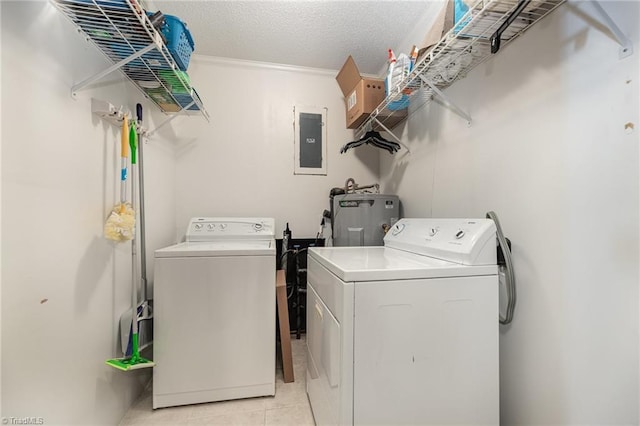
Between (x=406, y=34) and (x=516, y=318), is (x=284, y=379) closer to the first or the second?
(x=516, y=318)

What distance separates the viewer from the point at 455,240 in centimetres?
118

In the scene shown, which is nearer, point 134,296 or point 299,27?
point 134,296

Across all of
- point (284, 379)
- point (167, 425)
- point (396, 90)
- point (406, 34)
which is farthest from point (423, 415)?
point (406, 34)

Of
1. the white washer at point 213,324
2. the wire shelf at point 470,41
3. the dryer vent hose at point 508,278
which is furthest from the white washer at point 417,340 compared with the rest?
the wire shelf at point 470,41

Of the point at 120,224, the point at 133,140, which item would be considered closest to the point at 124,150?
the point at 133,140

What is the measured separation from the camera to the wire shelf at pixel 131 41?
3.30ft

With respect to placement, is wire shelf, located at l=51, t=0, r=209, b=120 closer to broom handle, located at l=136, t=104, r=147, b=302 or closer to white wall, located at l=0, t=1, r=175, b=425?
white wall, located at l=0, t=1, r=175, b=425

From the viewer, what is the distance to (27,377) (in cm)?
89

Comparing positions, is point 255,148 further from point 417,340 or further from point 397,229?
point 417,340

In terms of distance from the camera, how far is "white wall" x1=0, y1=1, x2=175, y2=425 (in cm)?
84

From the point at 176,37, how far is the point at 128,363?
1.73 meters

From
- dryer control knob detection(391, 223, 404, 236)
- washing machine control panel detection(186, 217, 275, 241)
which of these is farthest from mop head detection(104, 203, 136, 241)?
dryer control knob detection(391, 223, 404, 236)

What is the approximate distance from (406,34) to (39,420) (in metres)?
3.09

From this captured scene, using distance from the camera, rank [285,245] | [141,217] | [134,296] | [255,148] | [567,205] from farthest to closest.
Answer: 1. [255,148]
2. [285,245]
3. [141,217]
4. [134,296]
5. [567,205]
